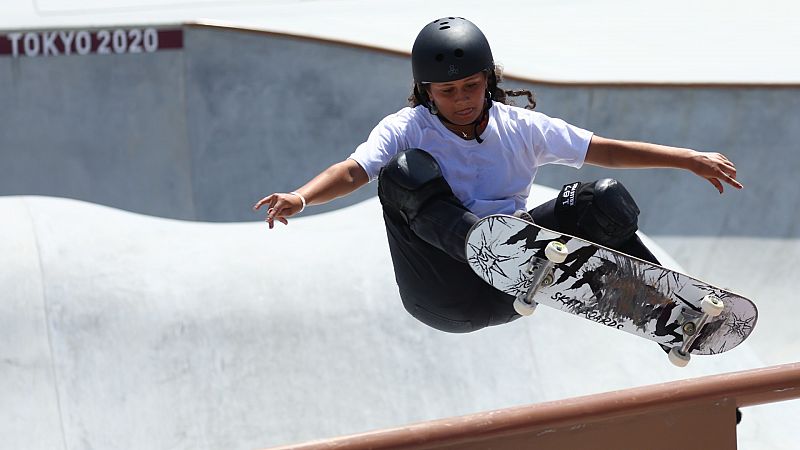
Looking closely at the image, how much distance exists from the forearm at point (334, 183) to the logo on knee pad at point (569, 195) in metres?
0.86

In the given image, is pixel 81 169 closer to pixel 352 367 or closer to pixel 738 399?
pixel 352 367

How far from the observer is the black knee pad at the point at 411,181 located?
4016 millimetres

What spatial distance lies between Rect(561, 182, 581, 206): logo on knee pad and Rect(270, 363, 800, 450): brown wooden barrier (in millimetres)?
1205

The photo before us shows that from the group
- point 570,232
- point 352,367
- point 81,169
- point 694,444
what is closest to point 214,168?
point 81,169

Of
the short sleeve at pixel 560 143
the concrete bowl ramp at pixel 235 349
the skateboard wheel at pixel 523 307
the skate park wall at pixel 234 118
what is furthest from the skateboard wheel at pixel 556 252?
the skate park wall at pixel 234 118

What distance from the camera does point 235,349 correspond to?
6.35 metres

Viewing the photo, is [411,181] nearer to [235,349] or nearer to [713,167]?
[713,167]

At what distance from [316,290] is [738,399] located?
12.5 ft

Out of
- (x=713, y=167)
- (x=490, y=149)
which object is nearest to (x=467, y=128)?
(x=490, y=149)

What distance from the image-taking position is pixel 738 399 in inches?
129

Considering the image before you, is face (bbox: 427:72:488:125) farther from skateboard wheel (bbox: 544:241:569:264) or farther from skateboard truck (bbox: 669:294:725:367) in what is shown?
skateboard truck (bbox: 669:294:725:367)

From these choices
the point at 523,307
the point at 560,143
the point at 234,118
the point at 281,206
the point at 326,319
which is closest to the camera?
the point at 281,206

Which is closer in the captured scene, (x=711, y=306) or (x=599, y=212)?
(x=599, y=212)

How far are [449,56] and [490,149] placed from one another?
0.45 metres
